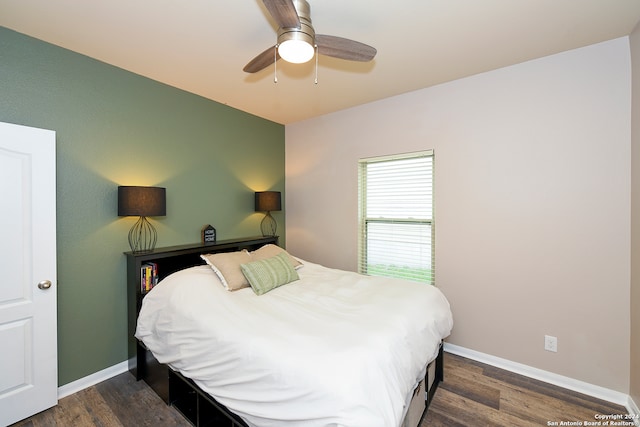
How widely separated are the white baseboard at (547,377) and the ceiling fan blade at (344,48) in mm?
2805

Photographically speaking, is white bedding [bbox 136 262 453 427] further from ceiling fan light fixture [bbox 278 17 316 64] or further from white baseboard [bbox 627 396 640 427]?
ceiling fan light fixture [bbox 278 17 316 64]

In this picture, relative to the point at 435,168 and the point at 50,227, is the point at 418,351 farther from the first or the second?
the point at 50,227

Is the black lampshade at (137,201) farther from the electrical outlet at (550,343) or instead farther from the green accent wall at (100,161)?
the electrical outlet at (550,343)

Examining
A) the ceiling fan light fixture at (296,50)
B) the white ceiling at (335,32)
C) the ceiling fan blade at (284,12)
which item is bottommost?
the ceiling fan light fixture at (296,50)

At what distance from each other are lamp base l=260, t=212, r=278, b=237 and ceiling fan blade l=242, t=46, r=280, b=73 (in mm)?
2243

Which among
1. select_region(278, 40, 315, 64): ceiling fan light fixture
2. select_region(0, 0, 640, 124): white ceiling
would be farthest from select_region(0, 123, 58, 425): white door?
select_region(278, 40, 315, 64): ceiling fan light fixture

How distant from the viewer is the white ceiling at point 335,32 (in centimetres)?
174

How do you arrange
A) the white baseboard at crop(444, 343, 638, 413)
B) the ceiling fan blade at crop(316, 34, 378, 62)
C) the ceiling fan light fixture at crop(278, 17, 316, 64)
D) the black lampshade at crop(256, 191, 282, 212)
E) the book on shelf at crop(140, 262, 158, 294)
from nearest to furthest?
the ceiling fan light fixture at crop(278, 17, 316, 64)
the ceiling fan blade at crop(316, 34, 378, 62)
the white baseboard at crop(444, 343, 638, 413)
the book on shelf at crop(140, 262, 158, 294)
the black lampshade at crop(256, 191, 282, 212)

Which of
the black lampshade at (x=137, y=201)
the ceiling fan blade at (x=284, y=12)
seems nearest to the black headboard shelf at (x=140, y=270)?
the black lampshade at (x=137, y=201)

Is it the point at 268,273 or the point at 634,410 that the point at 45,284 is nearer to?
the point at 268,273

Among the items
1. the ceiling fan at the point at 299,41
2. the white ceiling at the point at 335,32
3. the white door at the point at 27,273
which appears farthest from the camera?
the white door at the point at 27,273

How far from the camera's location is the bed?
1.22 meters

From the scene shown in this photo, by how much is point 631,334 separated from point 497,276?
887 mm

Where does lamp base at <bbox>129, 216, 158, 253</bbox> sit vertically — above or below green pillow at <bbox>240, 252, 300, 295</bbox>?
above
